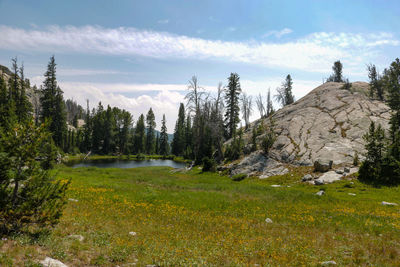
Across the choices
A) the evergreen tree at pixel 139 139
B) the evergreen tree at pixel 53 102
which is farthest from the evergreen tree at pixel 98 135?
the evergreen tree at pixel 53 102

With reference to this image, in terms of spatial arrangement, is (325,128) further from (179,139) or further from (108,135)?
(108,135)

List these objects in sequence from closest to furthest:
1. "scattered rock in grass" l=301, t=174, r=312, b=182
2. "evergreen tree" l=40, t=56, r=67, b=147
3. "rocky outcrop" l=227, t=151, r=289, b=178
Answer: "scattered rock in grass" l=301, t=174, r=312, b=182 < "rocky outcrop" l=227, t=151, r=289, b=178 < "evergreen tree" l=40, t=56, r=67, b=147

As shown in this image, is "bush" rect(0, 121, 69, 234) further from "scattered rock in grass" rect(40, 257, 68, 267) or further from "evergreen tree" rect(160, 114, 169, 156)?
"evergreen tree" rect(160, 114, 169, 156)

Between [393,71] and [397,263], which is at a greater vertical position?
[393,71]

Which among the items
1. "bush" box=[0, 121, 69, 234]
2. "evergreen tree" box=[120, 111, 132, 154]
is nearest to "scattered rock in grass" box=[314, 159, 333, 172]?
"bush" box=[0, 121, 69, 234]

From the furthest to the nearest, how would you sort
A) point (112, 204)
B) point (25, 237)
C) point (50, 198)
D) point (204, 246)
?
point (112, 204), point (204, 246), point (50, 198), point (25, 237)

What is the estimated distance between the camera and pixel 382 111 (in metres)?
45.0

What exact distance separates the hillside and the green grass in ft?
52.6

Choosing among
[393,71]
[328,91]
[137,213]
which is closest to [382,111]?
[393,71]

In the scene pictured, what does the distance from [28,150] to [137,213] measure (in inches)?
318

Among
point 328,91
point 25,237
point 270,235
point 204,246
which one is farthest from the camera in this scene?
point 328,91

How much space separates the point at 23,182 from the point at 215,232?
855cm

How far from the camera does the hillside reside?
36.8 metres

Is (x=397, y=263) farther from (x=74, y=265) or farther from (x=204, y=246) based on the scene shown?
(x=74, y=265)
